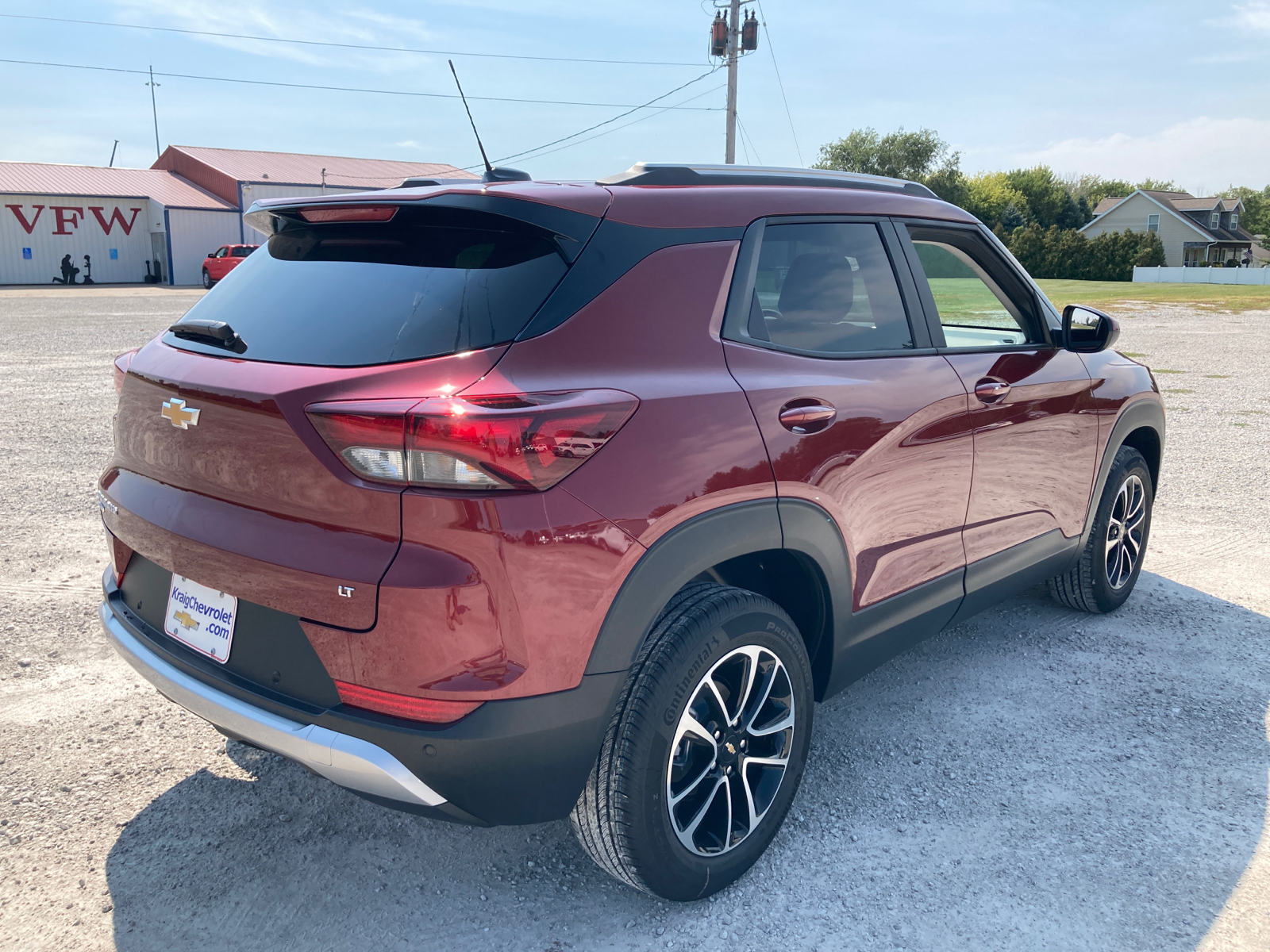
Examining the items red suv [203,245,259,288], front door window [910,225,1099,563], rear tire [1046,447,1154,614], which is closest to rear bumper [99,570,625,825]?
front door window [910,225,1099,563]

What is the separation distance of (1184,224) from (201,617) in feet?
302

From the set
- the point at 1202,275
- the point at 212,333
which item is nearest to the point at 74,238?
Result: the point at 212,333

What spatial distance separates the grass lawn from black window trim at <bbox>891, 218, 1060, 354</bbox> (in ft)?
85.5

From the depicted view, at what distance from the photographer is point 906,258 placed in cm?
317

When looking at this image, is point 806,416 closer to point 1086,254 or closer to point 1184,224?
point 1086,254

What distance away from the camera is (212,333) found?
245 cm

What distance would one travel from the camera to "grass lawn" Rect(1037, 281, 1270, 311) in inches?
1248

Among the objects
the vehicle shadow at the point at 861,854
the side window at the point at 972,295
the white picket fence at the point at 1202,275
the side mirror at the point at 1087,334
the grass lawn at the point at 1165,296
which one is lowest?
the vehicle shadow at the point at 861,854

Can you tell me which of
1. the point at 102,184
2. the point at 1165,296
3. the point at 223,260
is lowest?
the point at 1165,296

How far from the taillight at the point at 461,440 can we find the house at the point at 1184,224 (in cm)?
8918

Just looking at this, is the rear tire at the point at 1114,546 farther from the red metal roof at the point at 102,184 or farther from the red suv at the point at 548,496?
the red metal roof at the point at 102,184

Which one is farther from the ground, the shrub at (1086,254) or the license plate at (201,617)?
the shrub at (1086,254)

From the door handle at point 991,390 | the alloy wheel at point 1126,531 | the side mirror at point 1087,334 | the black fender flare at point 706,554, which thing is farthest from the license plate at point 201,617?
the alloy wheel at point 1126,531

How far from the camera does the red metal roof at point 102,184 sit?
45219 millimetres
